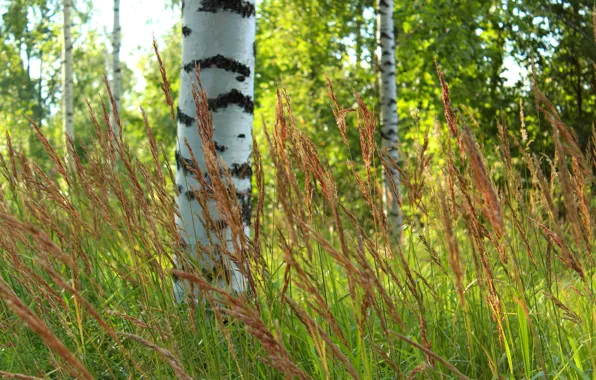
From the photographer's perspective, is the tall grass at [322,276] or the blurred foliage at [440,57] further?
the blurred foliage at [440,57]

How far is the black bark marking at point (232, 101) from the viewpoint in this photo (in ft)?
10.1

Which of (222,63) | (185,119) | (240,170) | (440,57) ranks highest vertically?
(440,57)

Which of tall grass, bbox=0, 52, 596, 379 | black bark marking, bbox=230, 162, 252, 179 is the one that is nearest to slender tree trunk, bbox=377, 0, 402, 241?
black bark marking, bbox=230, 162, 252, 179

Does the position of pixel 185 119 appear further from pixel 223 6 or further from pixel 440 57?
pixel 440 57

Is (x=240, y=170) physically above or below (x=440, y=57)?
below

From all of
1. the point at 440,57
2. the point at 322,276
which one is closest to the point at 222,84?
the point at 322,276

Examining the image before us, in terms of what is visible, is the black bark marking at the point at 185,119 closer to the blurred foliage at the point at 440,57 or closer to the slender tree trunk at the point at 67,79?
the blurred foliage at the point at 440,57

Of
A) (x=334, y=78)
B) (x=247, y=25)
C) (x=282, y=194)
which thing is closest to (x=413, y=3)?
(x=334, y=78)

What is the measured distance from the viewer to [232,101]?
3115 mm

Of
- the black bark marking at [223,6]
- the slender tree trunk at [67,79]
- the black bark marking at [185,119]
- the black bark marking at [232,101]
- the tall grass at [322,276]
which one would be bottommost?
the tall grass at [322,276]

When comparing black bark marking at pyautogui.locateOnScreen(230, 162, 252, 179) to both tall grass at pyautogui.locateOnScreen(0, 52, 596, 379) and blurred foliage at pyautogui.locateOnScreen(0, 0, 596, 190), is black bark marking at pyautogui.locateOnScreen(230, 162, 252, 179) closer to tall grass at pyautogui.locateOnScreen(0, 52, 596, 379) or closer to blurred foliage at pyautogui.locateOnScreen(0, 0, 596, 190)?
tall grass at pyautogui.locateOnScreen(0, 52, 596, 379)

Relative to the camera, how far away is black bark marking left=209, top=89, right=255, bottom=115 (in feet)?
10.1

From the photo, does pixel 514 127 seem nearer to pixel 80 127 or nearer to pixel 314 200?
pixel 314 200

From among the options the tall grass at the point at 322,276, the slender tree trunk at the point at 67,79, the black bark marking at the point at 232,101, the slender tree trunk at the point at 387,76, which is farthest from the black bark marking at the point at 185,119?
the slender tree trunk at the point at 67,79
